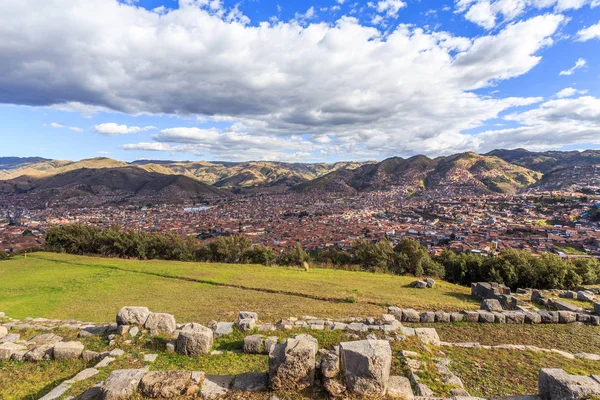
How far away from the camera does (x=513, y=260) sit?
87.1ft

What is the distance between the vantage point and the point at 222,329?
1212 cm

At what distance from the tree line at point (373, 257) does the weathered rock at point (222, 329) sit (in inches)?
901

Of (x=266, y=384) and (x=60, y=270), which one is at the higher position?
(x=266, y=384)

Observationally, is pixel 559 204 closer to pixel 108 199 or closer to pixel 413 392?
pixel 413 392

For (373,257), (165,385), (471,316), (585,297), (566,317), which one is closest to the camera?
(165,385)

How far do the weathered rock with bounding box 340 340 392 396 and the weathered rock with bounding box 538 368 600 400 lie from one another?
3.72 metres

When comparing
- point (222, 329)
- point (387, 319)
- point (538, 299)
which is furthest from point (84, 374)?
point (538, 299)

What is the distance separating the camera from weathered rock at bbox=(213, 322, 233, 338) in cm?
1179

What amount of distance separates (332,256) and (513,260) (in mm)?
19400

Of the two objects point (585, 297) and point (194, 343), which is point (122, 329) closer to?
point (194, 343)

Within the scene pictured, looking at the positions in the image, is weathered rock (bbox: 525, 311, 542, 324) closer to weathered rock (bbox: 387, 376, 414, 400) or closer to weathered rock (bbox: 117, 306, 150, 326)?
weathered rock (bbox: 387, 376, 414, 400)

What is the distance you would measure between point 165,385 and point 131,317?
633 cm

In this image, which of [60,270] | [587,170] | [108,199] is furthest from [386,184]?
[60,270]

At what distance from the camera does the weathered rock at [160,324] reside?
11.6m
